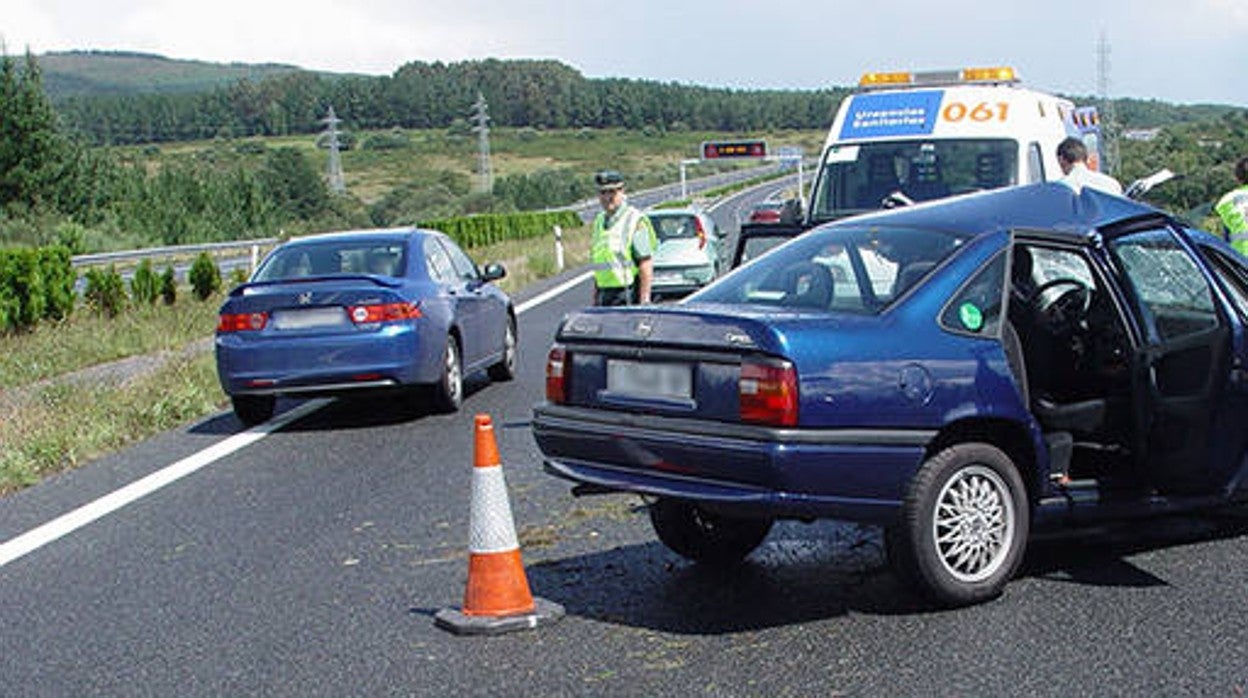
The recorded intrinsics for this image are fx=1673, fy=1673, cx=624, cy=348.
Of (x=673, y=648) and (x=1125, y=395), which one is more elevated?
(x=1125, y=395)

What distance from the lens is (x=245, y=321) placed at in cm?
1221

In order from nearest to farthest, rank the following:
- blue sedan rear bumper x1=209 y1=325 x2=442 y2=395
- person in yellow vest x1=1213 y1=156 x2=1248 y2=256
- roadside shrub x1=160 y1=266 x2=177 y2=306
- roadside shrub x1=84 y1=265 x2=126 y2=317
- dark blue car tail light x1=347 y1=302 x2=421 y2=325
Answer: blue sedan rear bumper x1=209 y1=325 x2=442 y2=395
dark blue car tail light x1=347 y1=302 x2=421 y2=325
person in yellow vest x1=1213 y1=156 x2=1248 y2=256
roadside shrub x1=84 y1=265 x2=126 y2=317
roadside shrub x1=160 y1=266 x2=177 y2=306

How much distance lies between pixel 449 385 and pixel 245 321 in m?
1.59

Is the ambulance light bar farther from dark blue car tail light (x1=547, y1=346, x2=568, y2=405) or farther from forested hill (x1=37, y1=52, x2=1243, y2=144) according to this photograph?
forested hill (x1=37, y1=52, x2=1243, y2=144)

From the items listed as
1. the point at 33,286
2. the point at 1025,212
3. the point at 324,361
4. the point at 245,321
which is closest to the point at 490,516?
the point at 1025,212

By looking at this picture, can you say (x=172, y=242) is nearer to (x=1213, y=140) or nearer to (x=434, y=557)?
(x=1213, y=140)

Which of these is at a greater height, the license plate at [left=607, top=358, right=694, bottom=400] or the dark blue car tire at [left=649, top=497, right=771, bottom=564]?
the license plate at [left=607, top=358, right=694, bottom=400]

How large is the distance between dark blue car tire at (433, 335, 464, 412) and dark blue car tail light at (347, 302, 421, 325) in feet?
1.65

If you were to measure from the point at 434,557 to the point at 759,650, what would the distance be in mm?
2161

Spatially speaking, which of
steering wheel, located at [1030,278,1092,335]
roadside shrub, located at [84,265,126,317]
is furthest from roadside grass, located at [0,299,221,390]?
steering wheel, located at [1030,278,1092,335]

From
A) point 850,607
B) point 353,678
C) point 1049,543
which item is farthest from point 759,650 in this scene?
point 1049,543

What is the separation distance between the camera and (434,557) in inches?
295

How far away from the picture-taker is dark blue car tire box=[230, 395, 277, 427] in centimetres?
1256

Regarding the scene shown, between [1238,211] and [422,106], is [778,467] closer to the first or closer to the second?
[1238,211]
